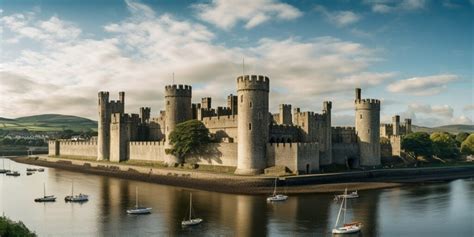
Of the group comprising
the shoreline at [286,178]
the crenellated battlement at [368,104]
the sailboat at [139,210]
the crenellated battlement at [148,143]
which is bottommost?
the sailboat at [139,210]

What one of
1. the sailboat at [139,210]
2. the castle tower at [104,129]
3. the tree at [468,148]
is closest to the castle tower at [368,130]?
the tree at [468,148]

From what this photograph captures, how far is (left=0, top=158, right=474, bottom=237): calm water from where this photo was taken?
2783cm

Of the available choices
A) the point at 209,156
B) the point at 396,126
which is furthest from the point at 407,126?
the point at 209,156

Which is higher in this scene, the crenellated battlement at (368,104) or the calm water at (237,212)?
the crenellated battlement at (368,104)

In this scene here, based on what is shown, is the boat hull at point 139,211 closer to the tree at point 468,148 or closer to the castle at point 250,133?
the castle at point 250,133

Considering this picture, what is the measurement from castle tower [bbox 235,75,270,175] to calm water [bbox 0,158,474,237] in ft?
23.0

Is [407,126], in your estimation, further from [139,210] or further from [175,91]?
[139,210]

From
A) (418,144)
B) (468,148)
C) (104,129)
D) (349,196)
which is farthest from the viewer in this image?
(468,148)

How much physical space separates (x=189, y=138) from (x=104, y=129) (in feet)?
73.6

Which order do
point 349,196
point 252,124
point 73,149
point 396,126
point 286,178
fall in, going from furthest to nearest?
point 73,149, point 396,126, point 252,124, point 286,178, point 349,196

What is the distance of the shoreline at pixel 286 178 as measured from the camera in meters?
42.7

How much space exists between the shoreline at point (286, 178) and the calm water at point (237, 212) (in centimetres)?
237

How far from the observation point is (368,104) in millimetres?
58594

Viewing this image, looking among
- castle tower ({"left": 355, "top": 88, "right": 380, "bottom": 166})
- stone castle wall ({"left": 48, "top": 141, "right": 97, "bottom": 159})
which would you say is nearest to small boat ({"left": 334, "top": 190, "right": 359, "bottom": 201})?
castle tower ({"left": 355, "top": 88, "right": 380, "bottom": 166})
